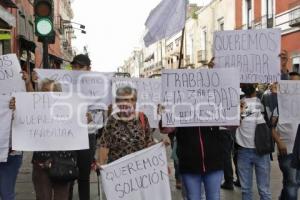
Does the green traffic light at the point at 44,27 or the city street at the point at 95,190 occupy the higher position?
the green traffic light at the point at 44,27

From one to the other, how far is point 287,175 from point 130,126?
229 centimetres

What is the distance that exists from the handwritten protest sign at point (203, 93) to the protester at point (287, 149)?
115 centimetres

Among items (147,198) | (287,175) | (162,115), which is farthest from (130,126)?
(287,175)

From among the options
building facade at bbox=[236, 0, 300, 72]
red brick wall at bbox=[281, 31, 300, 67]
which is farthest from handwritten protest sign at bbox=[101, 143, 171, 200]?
red brick wall at bbox=[281, 31, 300, 67]

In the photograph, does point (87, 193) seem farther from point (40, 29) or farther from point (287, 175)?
point (40, 29)

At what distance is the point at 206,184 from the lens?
5.19m

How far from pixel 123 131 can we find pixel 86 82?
1957 millimetres

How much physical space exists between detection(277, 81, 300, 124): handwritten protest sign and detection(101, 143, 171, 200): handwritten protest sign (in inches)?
67.7

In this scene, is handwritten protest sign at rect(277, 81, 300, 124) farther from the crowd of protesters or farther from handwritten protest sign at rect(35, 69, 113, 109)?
handwritten protest sign at rect(35, 69, 113, 109)

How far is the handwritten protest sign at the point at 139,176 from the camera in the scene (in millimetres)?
4898

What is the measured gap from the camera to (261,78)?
239 inches

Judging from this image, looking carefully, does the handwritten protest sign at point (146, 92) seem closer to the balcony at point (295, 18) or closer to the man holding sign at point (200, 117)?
the man holding sign at point (200, 117)

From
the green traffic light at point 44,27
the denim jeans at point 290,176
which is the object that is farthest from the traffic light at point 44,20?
the denim jeans at point 290,176

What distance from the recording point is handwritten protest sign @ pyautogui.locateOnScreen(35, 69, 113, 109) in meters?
6.41
